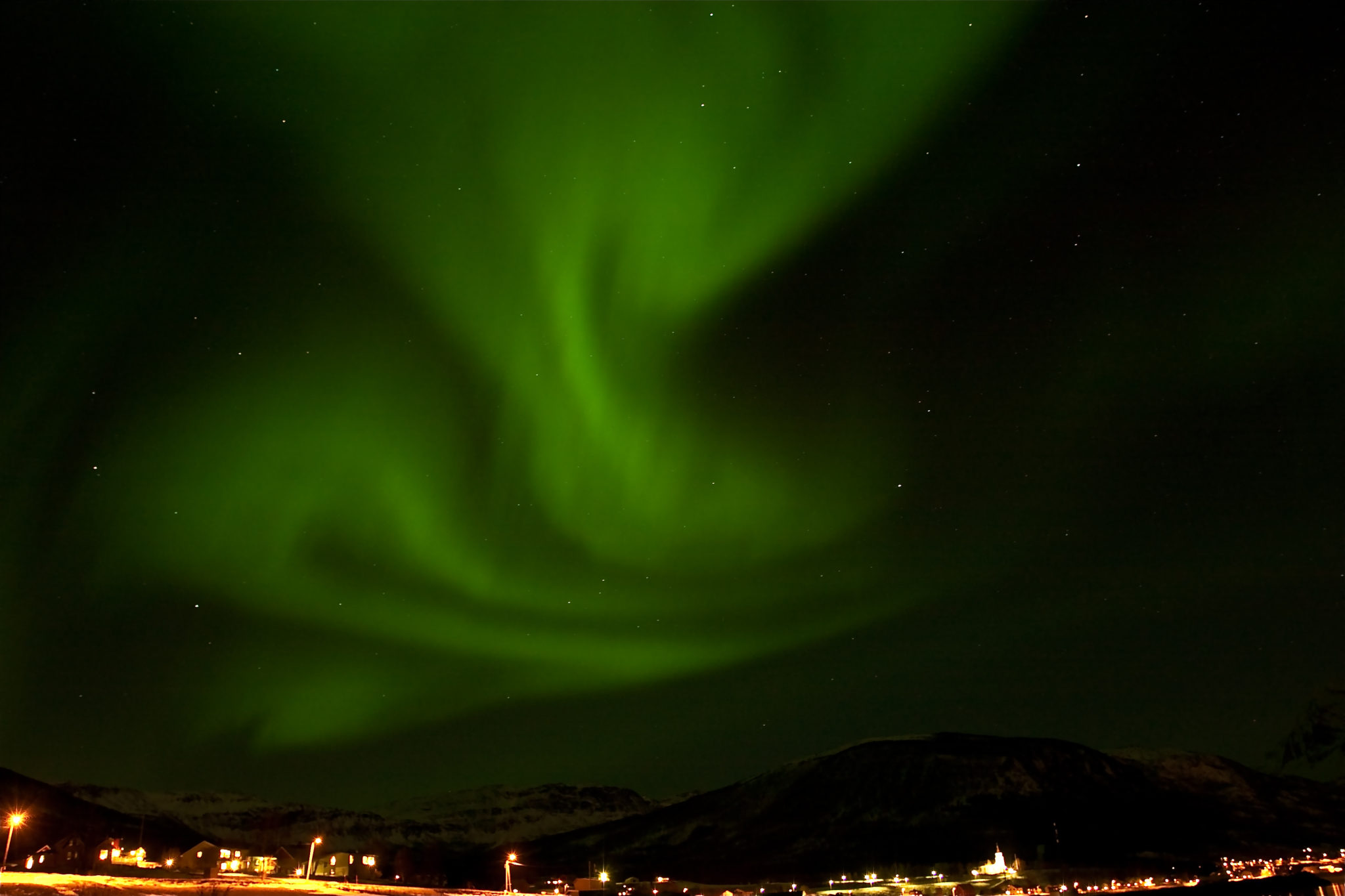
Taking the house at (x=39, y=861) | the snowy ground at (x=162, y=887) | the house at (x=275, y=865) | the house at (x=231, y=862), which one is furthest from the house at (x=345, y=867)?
the snowy ground at (x=162, y=887)

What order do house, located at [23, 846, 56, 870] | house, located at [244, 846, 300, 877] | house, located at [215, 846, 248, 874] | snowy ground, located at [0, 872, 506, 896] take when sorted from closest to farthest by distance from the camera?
snowy ground, located at [0, 872, 506, 896], house, located at [23, 846, 56, 870], house, located at [215, 846, 248, 874], house, located at [244, 846, 300, 877]

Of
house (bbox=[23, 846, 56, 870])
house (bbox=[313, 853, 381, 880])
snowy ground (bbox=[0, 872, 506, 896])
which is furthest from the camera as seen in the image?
house (bbox=[313, 853, 381, 880])

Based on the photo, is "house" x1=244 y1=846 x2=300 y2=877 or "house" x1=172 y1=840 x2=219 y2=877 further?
"house" x1=244 y1=846 x2=300 y2=877

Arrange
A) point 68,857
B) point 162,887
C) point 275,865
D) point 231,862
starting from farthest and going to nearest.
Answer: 1. point 275,865
2. point 231,862
3. point 68,857
4. point 162,887

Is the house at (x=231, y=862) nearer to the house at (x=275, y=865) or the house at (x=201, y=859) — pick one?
the house at (x=275, y=865)

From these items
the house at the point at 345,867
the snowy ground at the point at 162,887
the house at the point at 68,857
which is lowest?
the snowy ground at the point at 162,887

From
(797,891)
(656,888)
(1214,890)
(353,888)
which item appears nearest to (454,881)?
(656,888)

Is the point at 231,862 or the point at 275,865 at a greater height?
the point at 231,862

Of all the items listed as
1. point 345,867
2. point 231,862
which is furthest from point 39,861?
point 345,867

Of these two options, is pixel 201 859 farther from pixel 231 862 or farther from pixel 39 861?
pixel 39 861

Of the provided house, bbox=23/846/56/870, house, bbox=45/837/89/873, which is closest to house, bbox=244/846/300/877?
house, bbox=45/837/89/873

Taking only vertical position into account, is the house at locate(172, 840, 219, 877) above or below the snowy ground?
above

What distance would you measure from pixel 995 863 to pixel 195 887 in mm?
152116

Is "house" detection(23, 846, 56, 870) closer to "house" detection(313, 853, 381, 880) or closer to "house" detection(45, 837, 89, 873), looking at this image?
"house" detection(45, 837, 89, 873)
